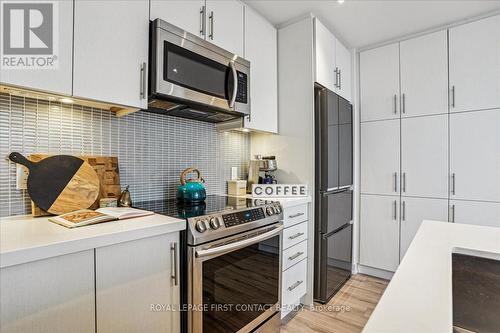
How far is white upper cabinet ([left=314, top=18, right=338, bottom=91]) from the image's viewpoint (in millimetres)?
2279

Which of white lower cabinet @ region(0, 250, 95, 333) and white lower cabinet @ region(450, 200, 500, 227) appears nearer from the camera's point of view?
white lower cabinet @ region(0, 250, 95, 333)

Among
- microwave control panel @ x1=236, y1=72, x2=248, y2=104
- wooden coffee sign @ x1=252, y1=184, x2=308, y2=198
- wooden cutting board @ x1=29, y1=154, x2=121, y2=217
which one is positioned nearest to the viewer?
wooden cutting board @ x1=29, y1=154, x2=121, y2=217

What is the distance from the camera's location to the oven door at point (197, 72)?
142 centimetres

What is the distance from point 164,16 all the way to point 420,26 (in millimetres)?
2467

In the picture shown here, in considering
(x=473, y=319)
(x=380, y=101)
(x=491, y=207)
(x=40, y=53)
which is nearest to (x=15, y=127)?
(x=40, y=53)

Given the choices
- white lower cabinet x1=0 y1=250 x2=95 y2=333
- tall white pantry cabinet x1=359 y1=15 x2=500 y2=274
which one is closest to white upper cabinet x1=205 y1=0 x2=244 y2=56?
white lower cabinet x1=0 y1=250 x2=95 y2=333

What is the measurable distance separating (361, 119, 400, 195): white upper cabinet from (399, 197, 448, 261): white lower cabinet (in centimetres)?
19

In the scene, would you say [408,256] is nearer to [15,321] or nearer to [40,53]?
[15,321]

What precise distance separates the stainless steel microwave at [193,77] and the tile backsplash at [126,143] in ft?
0.53

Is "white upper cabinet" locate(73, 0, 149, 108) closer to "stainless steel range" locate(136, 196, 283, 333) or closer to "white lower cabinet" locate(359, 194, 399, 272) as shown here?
"stainless steel range" locate(136, 196, 283, 333)

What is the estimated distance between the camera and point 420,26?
2.53m

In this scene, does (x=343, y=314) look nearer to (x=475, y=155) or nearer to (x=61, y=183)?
(x=475, y=155)

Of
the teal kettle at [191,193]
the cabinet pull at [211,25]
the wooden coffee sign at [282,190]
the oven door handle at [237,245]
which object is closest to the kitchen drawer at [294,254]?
the oven door handle at [237,245]

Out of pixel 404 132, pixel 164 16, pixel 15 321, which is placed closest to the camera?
pixel 15 321
